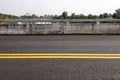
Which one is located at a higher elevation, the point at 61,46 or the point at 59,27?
the point at 59,27

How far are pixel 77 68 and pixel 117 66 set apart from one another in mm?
1020

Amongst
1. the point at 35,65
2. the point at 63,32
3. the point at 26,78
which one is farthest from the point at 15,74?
the point at 63,32

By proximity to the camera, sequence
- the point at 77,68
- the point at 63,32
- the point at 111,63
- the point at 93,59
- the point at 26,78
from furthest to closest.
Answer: the point at 63,32
the point at 93,59
the point at 111,63
the point at 77,68
the point at 26,78

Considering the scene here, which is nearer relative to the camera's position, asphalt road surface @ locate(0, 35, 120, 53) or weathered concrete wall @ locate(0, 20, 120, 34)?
asphalt road surface @ locate(0, 35, 120, 53)

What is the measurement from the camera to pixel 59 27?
1727cm

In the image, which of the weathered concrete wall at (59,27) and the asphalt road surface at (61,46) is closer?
the asphalt road surface at (61,46)

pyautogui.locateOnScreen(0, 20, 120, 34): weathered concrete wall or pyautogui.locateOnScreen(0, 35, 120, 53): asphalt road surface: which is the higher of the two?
pyautogui.locateOnScreen(0, 20, 120, 34): weathered concrete wall

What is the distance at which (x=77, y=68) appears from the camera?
6.12 m

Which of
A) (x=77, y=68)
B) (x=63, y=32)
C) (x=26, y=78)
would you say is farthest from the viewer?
(x=63, y=32)

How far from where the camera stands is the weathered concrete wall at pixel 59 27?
1708cm

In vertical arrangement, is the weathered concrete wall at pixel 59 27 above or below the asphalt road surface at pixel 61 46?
above

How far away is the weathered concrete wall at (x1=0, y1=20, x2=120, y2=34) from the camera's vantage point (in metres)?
17.1

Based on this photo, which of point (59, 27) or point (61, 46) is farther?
point (59, 27)

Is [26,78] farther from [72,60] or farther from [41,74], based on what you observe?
[72,60]
